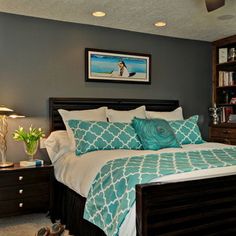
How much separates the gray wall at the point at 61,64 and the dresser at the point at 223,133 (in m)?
0.54

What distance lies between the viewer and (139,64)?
13.9 feet

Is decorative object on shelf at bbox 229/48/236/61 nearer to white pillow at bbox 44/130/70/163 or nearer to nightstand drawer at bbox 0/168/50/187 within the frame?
white pillow at bbox 44/130/70/163

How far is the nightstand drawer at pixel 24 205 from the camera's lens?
9.64 feet

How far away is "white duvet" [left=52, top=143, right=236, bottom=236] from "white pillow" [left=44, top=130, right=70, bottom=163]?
4 centimetres

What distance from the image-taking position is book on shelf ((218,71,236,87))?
4645mm

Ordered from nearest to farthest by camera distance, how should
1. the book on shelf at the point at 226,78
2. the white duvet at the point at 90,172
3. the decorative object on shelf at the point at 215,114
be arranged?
the white duvet at the point at 90,172, the book on shelf at the point at 226,78, the decorative object on shelf at the point at 215,114

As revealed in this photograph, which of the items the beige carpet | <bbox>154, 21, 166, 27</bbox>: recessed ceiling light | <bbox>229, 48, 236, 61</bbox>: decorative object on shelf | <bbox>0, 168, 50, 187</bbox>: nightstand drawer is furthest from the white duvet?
<bbox>229, 48, 236, 61</bbox>: decorative object on shelf

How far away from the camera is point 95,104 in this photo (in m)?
3.89

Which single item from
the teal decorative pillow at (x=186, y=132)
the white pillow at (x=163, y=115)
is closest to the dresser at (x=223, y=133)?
the white pillow at (x=163, y=115)

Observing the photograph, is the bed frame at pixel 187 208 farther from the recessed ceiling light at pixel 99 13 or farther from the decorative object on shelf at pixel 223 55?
the decorative object on shelf at pixel 223 55

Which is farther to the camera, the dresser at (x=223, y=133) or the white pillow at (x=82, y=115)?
the dresser at (x=223, y=133)

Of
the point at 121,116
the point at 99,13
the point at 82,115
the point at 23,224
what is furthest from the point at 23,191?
the point at 99,13

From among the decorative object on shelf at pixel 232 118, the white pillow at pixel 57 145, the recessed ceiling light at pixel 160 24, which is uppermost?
the recessed ceiling light at pixel 160 24

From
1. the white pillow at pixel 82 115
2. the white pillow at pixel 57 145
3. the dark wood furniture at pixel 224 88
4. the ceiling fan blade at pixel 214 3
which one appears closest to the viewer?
the ceiling fan blade at pixel 214 3
